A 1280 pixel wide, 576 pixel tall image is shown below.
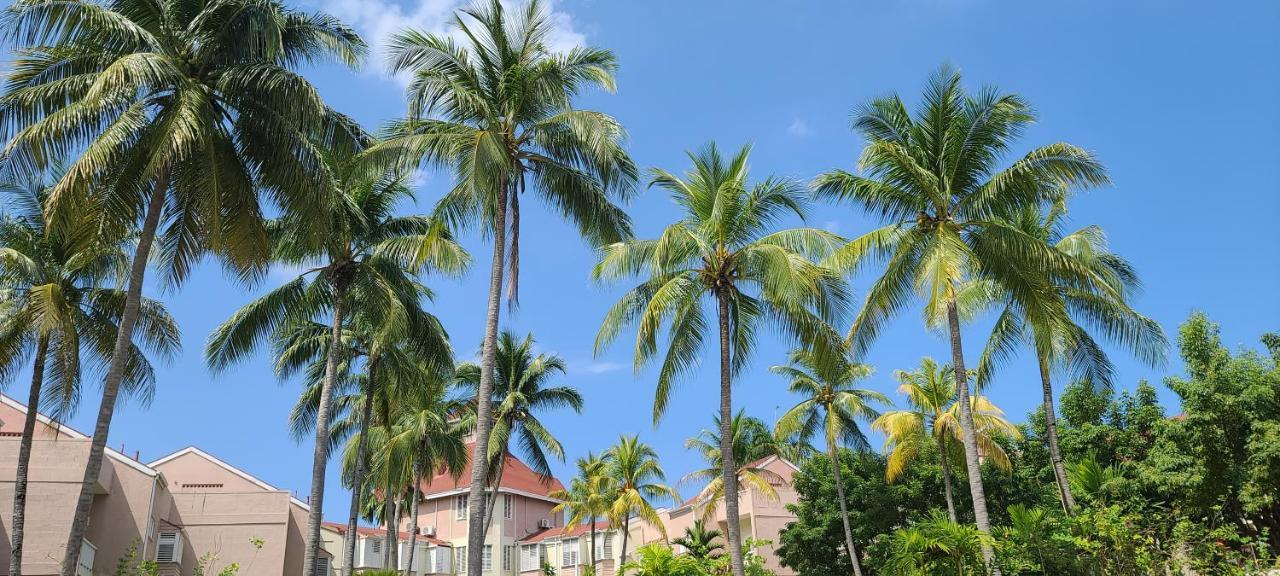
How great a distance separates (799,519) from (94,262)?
2400 centimetres

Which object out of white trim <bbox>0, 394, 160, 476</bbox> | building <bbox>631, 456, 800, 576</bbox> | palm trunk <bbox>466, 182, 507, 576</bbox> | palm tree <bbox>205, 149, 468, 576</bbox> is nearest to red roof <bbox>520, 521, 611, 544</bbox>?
building <bbox>631, 456, 800, 576</bbox>

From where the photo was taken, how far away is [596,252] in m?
20.6

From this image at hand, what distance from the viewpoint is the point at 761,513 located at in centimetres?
3956

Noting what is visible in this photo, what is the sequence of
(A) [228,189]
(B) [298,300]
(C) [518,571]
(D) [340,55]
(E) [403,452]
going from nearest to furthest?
(A) [228,189], (D) [340,55], (B) [298,300], (E) [403,452], (C) [518,571]

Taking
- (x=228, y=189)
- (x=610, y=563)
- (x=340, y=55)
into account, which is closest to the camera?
(x=228, y=189)

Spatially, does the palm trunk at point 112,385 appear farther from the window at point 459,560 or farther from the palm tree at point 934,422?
the window at point 459,560

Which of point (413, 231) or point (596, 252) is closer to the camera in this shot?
point (596, 252)

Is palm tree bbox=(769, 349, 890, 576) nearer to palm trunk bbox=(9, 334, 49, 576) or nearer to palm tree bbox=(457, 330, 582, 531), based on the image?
palm tree bbox=(457, 330, 582, 531)

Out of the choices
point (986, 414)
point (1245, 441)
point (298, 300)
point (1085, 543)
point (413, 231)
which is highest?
point (413, 231)

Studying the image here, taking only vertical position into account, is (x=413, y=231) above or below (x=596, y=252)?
above

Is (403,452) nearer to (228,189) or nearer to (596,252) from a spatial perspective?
(596,252)

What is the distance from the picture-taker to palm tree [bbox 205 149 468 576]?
21094mm

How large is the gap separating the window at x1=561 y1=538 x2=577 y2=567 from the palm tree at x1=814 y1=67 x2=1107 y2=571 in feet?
110

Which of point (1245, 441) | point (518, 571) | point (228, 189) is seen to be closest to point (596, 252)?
point (228, 189)
